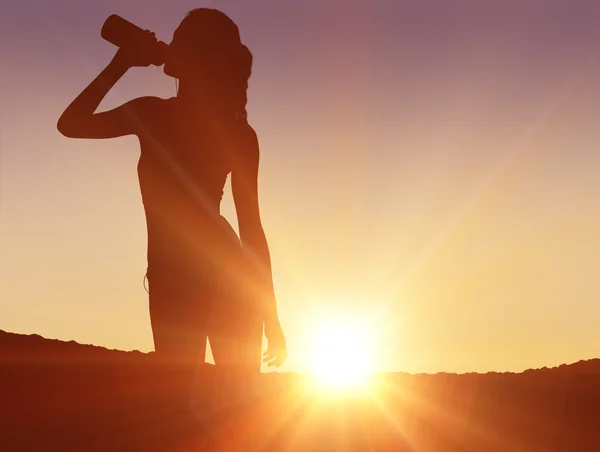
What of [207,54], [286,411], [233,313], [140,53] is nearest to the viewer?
[140,53]

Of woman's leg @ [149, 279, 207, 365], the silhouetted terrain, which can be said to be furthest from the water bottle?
the silhouetted terrain

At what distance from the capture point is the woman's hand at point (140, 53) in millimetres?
4797

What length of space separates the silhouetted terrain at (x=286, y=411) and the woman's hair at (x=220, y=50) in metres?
1.68

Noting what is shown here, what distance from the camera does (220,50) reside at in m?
5.18

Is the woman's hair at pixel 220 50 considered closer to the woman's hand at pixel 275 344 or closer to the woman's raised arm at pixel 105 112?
the woman's raised arm at pixel 105 112

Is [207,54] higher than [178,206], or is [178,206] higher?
[207,54]

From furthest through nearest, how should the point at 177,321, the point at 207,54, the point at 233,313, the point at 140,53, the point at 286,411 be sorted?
the point at 286,411
the point at 207,54
the point at 233,313
the point at 140,53
the point at 177,321

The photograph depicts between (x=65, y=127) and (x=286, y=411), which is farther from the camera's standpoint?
(x=286, y=411)

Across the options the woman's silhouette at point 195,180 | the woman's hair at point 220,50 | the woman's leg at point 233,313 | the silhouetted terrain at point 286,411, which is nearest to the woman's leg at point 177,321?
the woman's silhouette at point 195,180

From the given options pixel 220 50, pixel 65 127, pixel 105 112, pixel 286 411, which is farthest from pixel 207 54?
pixel 286 411

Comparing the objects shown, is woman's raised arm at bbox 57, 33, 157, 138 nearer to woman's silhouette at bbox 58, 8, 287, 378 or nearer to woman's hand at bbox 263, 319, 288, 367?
woman's silhouette at bbox 58, 8, 287, 378

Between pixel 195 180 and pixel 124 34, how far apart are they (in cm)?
88

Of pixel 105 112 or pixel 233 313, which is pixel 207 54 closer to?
pixel 105 112

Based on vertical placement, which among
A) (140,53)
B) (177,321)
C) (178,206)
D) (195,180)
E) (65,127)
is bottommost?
(177,321)
